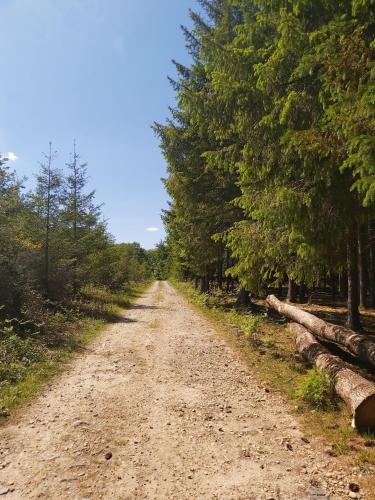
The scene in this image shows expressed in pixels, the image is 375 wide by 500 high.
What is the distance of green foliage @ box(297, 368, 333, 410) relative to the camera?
6507 mm

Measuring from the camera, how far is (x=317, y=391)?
6645 mm

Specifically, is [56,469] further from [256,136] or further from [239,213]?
[239,213]

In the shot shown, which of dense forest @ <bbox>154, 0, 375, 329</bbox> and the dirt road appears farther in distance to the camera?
dense forest @ <bbox>154, 0, 375, 329</bbox>

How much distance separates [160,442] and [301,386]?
2991mm

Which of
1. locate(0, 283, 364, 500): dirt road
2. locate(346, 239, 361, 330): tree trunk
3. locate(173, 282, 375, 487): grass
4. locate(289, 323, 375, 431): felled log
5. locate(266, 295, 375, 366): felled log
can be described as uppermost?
locate(346, 239, 361, 330): tree trunk

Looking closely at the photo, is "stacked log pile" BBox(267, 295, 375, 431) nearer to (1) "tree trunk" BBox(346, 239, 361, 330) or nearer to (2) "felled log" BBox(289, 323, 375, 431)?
(2) "felled log" BBox(289, 323, 375, 431)

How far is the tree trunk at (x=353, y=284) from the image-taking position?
1048cm

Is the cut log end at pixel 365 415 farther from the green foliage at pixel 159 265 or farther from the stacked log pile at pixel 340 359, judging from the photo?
the green foliage at pixel 159 265

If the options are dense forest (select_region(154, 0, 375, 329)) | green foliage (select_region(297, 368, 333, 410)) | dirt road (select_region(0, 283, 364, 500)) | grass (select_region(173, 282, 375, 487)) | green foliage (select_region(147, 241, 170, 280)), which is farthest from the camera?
green foliage (select_region(147, 241, 170, 280))

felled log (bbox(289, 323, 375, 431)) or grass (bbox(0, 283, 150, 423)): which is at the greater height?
felled log (bbox(289, 323, 375, 431))

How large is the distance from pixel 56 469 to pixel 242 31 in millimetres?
9900

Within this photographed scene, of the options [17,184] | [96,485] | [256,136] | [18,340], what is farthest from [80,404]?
[17,184]

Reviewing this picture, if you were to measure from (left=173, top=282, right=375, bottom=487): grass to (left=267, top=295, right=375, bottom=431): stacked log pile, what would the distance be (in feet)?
0.78

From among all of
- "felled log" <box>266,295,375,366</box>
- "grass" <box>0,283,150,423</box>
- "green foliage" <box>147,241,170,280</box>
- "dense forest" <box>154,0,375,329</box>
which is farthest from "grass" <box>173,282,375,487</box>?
"green foliage" <box>147,241,170,280</box>
